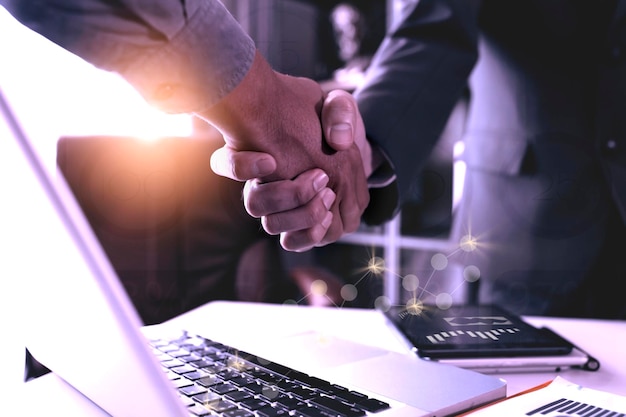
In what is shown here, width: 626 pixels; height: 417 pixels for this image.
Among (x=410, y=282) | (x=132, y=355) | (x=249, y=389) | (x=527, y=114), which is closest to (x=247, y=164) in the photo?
(x=249, y=389)

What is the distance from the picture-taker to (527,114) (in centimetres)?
145

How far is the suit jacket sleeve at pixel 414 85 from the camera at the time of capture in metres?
1.13

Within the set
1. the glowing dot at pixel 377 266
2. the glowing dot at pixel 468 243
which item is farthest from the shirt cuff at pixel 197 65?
the glowing dot at pixel 377 266

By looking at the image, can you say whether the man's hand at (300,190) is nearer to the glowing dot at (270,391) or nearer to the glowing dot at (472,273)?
the glowing dot at (270,391)

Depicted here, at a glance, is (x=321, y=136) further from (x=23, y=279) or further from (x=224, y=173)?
(x=23, y=279)

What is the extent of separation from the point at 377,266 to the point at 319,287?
1.09ft

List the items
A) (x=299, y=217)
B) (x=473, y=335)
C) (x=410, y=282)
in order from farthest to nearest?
(x=410, y=282) → (x=299, y=217) → (x=473, y=335)

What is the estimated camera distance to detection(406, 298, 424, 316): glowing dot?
831mm

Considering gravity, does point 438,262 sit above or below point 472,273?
below

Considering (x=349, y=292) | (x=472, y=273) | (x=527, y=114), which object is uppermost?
(x=527, y=114)

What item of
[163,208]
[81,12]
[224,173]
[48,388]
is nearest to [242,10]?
[163,208]

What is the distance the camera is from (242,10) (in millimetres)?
2693

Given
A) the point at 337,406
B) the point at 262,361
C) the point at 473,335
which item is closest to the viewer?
the point at 337,406

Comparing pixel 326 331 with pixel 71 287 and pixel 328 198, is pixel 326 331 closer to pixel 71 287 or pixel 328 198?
pixel 328 198
